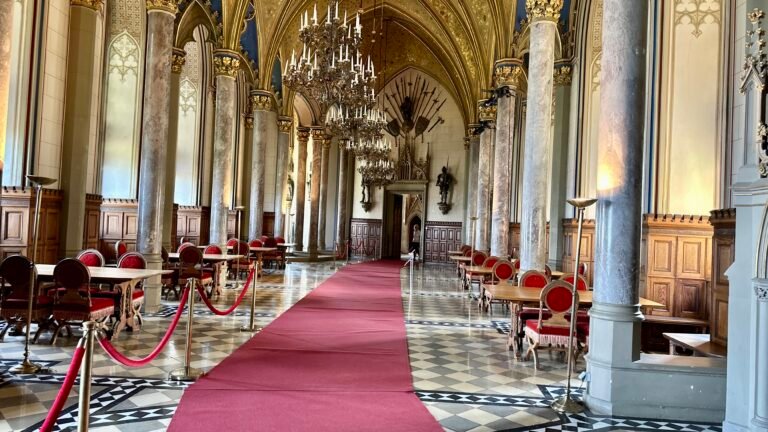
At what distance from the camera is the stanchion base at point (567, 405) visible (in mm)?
5004

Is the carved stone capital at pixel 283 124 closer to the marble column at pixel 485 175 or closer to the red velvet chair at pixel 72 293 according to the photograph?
the marble column at pixel 485 175

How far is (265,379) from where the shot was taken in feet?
18.2

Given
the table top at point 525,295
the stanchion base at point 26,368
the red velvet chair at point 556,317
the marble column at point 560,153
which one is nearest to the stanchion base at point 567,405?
the red velvet chair at point 556,317

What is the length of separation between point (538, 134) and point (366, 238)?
822 inches

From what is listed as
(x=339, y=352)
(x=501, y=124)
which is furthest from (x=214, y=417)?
(x=501, y=124)

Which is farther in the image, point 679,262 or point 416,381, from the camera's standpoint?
point 679,262

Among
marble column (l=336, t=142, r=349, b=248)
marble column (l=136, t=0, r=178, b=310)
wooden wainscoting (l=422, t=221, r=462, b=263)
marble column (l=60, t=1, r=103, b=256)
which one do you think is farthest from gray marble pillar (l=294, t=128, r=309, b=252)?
marble column (l=136, t=0, r=178, b=310)

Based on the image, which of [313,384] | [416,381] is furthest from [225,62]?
[416,381]

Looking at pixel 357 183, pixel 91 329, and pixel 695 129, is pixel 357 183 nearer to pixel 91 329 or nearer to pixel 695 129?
pixel 695 129

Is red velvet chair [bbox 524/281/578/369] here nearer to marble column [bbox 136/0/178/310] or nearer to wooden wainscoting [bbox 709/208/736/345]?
wooden wainscoting [bbox 709/208/736/345]

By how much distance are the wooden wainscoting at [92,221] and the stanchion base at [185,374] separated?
27.6 ft

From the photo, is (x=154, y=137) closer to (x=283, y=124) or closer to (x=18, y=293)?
(x=18, y=293)

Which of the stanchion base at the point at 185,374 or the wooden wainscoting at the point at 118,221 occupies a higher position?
the wooden wainscoting at the point at 118,221

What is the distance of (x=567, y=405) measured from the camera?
505 cm
